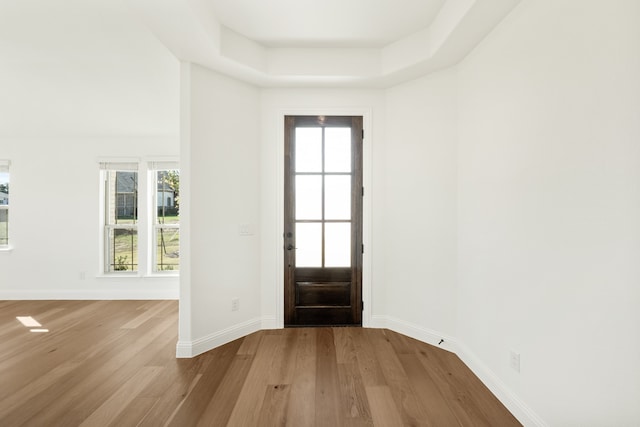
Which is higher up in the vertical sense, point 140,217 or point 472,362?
point 140,217

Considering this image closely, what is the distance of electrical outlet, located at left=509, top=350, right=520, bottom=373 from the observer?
1753 mm

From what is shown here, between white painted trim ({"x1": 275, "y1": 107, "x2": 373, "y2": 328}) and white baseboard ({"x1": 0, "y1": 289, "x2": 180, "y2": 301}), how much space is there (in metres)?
2.29

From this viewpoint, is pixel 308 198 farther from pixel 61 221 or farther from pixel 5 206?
pixel 5 206

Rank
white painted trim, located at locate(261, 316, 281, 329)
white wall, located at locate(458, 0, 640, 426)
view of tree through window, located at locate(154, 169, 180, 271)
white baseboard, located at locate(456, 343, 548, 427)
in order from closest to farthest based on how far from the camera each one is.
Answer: white wall, located at locate(458, 0, 640, 426)
white baseboard, located at locate(456, 343, 548, 427)
white painted trim, located at locate(261, 316, 281, 329)
view of tree through window, located at locate(154, 169, 180, 271)

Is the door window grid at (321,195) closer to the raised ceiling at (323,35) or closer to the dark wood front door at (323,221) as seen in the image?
the dark wood front door at (323,221)

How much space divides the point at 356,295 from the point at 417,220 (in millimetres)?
1043

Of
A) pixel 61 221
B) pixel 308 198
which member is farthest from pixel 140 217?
pixel 308 198

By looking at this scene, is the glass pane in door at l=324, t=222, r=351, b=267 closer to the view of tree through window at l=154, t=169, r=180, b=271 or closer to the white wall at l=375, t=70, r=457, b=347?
the white wall at l=375, t=70, r=457, b=347

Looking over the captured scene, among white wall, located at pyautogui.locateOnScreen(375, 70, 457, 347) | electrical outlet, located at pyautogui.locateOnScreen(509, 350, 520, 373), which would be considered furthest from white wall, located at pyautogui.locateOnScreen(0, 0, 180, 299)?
electrical outlet, located at pyautogui.locateOnScreen(509, 350, 520, 373)

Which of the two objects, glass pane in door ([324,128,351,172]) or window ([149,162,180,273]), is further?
window ([149,162,180,273])

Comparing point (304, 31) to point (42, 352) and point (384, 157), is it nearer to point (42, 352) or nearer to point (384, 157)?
point (384, 157)

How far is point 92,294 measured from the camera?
433cm

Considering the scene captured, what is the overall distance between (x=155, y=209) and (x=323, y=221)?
3095 mm

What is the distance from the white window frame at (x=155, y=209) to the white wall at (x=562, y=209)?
4287 millimetres
